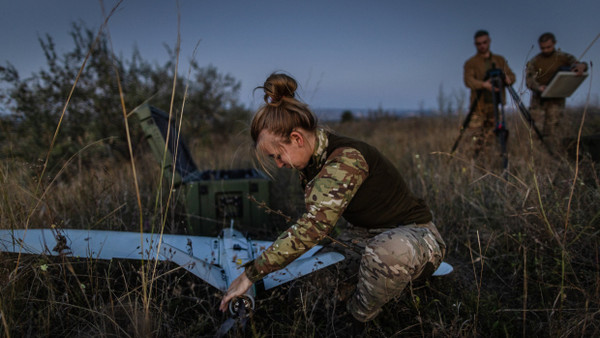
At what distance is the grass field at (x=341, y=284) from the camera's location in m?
1.53

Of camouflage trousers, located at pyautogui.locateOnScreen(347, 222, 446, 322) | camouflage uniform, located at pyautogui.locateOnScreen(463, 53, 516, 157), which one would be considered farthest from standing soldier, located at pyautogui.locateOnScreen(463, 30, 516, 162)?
camouflage trousers, located at pyautogui.locateOnScreen(347, 222, 446, 322)

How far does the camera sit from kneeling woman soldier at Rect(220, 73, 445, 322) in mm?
1426

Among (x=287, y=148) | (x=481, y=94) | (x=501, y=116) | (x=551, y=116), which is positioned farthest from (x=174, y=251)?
(x=551, y=116)

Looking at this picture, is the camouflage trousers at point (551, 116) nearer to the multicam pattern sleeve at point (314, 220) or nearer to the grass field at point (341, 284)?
the grass field at point (341, 284)

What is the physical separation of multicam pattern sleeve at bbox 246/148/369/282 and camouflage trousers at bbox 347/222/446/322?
291mm

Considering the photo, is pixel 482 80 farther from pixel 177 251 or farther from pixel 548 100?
pixel 177 251

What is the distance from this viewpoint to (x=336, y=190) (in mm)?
1459

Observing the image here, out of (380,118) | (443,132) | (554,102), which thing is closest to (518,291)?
(554,102)

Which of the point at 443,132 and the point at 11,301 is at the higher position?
the point at 443,132

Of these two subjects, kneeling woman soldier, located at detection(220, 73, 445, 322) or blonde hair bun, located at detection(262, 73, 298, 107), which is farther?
blonde hair bun, located at detection(262, 73, 298, 107)

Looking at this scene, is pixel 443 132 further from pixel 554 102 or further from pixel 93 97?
pixel 93 97

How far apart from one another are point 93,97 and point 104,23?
480 cm

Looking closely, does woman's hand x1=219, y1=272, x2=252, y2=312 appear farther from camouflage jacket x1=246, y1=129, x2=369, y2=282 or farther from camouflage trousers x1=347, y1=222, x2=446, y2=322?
camouflage trousers x1=347, y1=222, x2=446, y2=322

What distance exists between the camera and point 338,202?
146 cm
